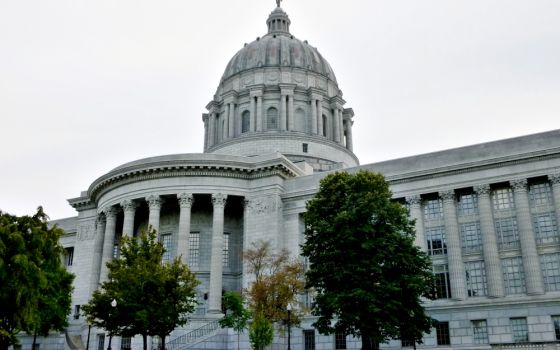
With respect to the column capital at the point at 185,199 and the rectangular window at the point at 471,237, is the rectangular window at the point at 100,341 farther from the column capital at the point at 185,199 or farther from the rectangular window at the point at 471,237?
the rectangular window at the point at 471,237

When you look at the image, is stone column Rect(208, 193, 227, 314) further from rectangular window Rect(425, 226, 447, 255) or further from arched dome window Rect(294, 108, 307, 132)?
arched dome window Rect(294, 108, 307, 132)

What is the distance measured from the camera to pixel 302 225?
163ft

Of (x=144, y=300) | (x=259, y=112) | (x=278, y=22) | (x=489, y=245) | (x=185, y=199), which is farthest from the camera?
(x=278, y=22)

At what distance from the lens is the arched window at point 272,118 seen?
66.8 metres

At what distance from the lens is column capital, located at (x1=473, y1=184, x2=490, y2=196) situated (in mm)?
42906

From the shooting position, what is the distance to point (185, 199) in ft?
163

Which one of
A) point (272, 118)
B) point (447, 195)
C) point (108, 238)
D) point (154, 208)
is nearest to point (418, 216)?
point (447, 195)

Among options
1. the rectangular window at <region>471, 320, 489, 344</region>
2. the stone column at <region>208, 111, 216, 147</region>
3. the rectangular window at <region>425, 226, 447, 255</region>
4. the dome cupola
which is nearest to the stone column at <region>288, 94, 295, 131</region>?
the dome cupola

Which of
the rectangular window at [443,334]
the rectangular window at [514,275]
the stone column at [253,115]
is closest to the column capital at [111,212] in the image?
the stone column at [253,115]

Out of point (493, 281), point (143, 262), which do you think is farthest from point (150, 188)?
point (493, 281)

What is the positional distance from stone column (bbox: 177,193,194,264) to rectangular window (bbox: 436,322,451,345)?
67.8 feet

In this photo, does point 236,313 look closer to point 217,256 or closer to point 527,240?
point 217,256

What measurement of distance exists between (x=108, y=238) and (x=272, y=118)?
2429 cm

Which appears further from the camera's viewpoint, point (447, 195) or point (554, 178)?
point (447, 195)
